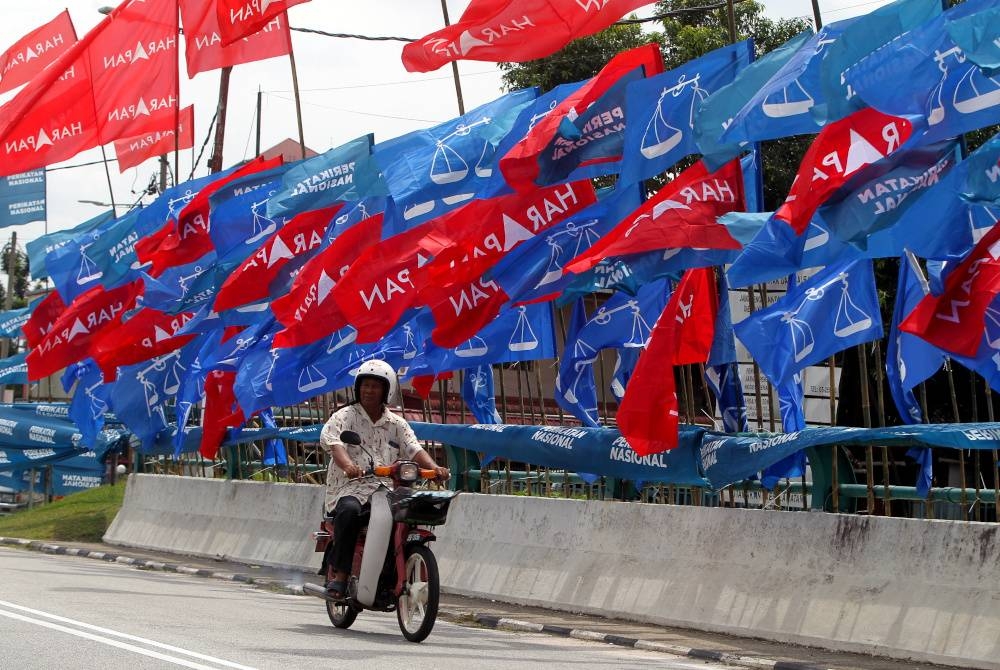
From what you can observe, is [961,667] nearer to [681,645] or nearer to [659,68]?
[681,645]

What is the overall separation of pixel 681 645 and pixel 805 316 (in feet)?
8.44

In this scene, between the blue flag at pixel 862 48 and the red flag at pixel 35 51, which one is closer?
the blue flag at pixel 862 48

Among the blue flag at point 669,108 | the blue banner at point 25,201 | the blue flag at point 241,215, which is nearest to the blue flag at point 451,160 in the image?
the blue flag at point 669,108

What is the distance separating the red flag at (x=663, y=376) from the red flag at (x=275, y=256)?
7942 millimetres

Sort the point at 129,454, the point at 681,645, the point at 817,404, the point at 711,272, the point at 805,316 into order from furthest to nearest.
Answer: the point at 129,454 < the point at 817,404 < the point at 711,272 < the point at 805,316 < the point at 681,645

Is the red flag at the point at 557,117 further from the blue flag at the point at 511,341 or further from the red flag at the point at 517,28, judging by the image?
the blue flag at the point at 511,341

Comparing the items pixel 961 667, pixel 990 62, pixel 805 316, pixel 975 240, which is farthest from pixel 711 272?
pixel 961 667

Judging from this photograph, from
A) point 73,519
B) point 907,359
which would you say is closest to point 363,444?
point 907,359

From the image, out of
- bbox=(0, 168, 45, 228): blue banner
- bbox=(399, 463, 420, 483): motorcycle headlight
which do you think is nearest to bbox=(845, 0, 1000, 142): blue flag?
bbox=(399, 463, 420, 483): motorcycle headlight

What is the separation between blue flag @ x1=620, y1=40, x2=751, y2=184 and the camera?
13.6 m

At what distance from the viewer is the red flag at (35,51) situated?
27969mm

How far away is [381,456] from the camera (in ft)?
35.8

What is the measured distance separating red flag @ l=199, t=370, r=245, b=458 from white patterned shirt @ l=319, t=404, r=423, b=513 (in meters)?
10.9

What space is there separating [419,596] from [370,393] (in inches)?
57.1
